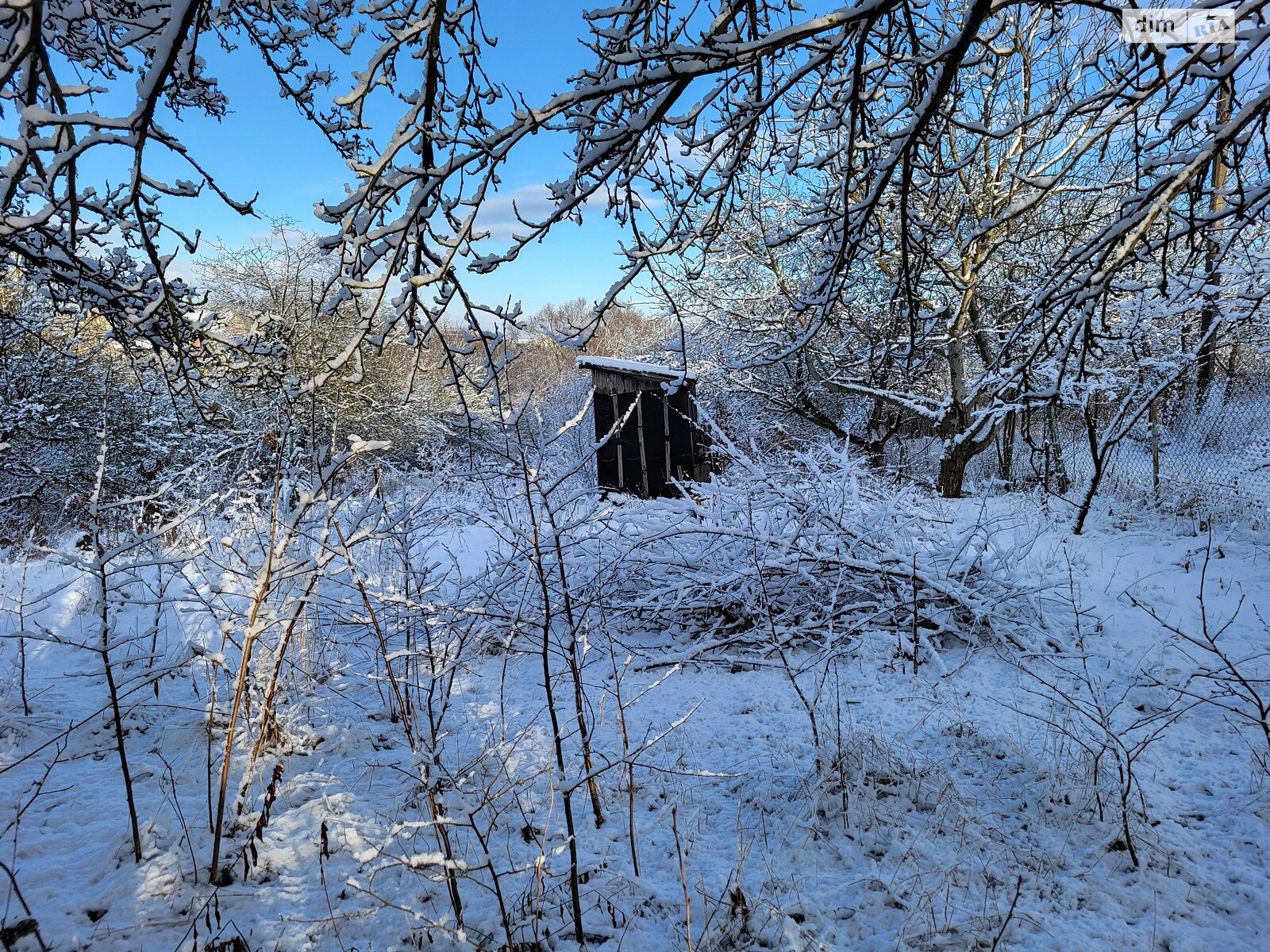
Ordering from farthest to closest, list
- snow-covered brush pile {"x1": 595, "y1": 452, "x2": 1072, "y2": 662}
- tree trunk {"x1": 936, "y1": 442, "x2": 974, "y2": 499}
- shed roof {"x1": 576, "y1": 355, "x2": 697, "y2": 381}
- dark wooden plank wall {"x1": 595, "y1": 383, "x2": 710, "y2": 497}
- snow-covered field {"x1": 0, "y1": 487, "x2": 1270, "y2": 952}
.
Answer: dark wooden plank wall {"x1": 595, "y1": 383, "x2": 710, "y2": 497}
shed roof {"x1": 576, "y1": 355, "x2": 697, "y2": 381}
tree trunk {"x1": 936, "y1": 442, "x2": 974, "y2": 499}
snow-covered brush pile {"x1": 595, "y1": 452, "x2": 1072, "y2": 662}
snow-covered field {"x1": 0, "y1": 487, "x2": 1270, "y2": 952}

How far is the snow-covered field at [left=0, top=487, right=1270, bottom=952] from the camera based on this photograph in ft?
6.86

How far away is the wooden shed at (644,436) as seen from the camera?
36.0 feet

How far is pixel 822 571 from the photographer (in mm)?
4977

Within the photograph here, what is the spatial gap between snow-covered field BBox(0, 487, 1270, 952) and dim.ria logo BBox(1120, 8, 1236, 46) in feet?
6.70

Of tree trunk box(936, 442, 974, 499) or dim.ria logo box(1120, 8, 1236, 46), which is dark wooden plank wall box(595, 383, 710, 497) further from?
dim.ria logo box(1120, 8, 1236, 46)

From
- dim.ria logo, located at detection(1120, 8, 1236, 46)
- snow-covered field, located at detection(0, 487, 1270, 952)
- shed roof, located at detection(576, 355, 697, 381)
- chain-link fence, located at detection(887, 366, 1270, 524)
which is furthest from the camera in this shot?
shed roof, located at detection(576, 355, 697, 381)

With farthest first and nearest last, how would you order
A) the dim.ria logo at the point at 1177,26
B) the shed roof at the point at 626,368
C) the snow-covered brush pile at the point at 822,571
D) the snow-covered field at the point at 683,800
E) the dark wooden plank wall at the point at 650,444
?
the dark wooden plank wall at the point at 650,444 → the shed roof at the point at 626,368 → the snow-covered brush pile at the point at 822,571 → the snow-covered field at the point at 683,800 → the dim.ria logo at the point at 1177,26

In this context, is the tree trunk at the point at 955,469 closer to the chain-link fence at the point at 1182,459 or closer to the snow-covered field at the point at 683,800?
the chain-link fence at the point at 1182,459

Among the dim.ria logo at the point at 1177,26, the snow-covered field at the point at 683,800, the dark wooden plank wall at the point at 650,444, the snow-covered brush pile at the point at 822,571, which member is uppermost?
the dim.ria logo at the point at 1177,26

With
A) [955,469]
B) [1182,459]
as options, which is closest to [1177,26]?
[1182,459]

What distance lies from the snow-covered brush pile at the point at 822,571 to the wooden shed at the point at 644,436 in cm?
533

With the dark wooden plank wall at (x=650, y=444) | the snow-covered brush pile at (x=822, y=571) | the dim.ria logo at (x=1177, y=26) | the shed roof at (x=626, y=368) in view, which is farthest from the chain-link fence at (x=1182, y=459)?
the dim.ria logo at (x=1177, y=26)

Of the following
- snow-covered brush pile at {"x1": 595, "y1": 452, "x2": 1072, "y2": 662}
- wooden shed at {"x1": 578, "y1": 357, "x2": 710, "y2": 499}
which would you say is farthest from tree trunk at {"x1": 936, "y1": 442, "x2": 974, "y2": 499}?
snow-covered brush pile at {"x1": 595, "y1": 452, "x2": 1072, "y2": 662}

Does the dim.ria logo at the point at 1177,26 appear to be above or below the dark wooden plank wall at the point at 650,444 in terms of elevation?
above
